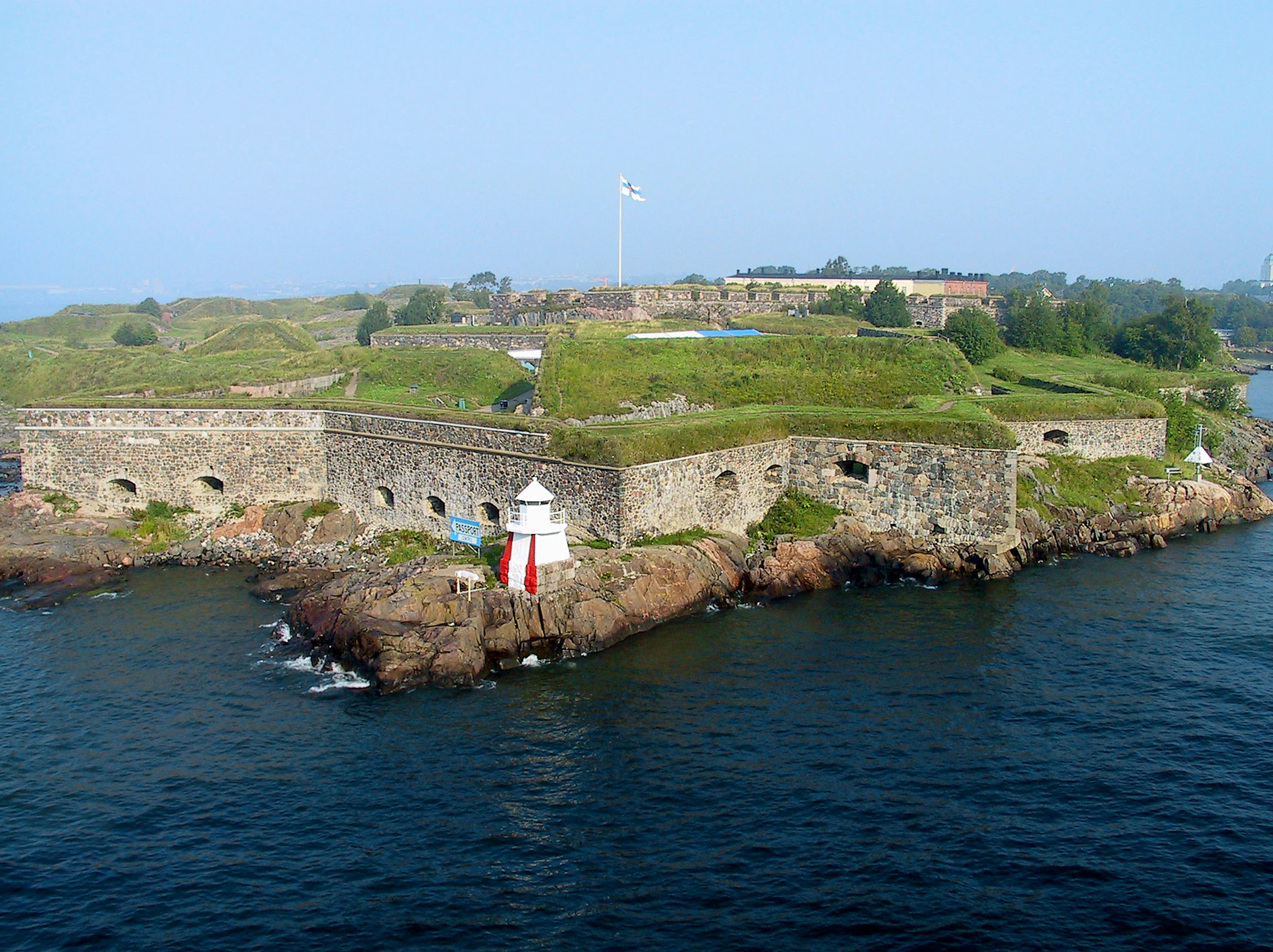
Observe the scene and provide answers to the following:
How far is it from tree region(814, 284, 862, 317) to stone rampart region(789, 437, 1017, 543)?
22876 mm

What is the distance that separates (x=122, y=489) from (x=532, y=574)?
60.5 ft

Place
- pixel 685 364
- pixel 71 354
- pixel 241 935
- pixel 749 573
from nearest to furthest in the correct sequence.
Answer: pixel 241 935
pixel 749 573
pixel 685 364
pixel 71 354

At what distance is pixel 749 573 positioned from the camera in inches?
1022

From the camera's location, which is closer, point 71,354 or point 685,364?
point 685,364

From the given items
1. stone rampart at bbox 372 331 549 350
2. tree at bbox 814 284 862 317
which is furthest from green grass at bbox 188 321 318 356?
tree at bbox 814 284 862 317

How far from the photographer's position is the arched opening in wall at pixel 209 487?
32.7 m

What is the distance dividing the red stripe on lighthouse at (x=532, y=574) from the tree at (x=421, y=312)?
38534 mm

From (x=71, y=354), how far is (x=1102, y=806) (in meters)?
61.1

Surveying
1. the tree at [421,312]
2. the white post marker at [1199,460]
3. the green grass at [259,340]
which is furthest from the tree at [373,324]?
the white post marker at [1199,460]

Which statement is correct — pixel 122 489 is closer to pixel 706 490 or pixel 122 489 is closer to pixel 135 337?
pixel 706 490

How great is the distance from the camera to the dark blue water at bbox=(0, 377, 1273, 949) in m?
13.2

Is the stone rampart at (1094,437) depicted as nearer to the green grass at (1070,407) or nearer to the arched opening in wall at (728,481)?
the green grass at (1070,407)

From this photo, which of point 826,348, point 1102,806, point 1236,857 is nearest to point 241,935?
point 1102,806

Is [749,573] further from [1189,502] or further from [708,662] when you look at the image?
[1189,502]
